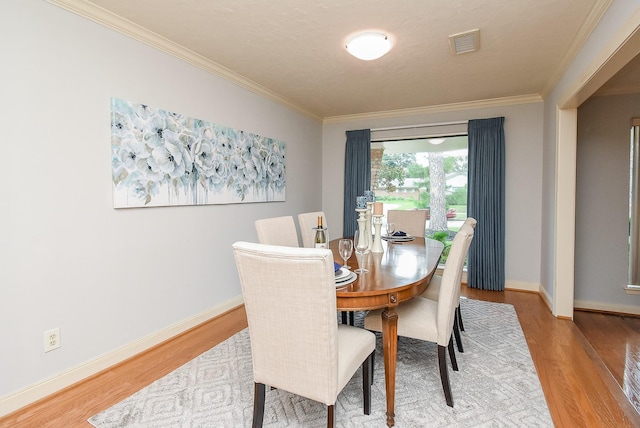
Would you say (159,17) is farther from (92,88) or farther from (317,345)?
(317,345)

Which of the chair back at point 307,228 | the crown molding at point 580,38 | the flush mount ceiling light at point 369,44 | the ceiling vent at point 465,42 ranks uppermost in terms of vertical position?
the ceiling vent at point 465,42

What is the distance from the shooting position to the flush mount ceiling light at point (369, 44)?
93.2 inches

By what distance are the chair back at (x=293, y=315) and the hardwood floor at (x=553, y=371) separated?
118 cm

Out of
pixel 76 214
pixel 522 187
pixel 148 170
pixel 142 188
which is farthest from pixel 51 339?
pixel 522 187

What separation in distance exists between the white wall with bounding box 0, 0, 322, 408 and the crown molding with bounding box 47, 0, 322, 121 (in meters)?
0.05

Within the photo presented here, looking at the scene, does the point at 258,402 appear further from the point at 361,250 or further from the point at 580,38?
the point at 580,38

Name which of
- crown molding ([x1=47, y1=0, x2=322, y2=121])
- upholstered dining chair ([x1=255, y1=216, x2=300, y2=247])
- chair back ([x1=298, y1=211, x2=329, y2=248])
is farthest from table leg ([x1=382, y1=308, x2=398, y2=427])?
crown molding ([x1=47, y1=0, x2=322, y2=121])

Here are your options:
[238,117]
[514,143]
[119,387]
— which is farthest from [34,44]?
[514,143]

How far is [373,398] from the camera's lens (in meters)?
1.88

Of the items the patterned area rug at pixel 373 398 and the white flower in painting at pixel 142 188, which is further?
the white flower in painting at pixel 142 188

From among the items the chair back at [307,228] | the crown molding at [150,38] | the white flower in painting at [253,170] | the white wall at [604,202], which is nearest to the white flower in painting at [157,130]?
the crown molding at [150,38]

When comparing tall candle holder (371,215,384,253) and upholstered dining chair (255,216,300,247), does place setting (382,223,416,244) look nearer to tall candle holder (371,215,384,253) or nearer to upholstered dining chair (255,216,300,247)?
tall candle holder (371,215,384,253)

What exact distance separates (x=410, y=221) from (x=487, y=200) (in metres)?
1.25

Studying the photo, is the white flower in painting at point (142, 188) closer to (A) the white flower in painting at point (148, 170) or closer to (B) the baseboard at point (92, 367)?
(A) the white flower in painting at point (148, 170)
